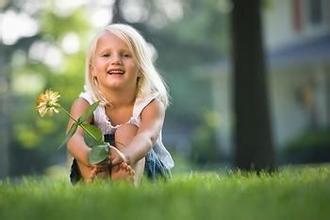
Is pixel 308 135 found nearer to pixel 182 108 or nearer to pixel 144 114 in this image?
pixel 144 114

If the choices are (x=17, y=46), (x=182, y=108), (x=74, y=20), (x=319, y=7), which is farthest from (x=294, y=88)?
(x=182, y=108)

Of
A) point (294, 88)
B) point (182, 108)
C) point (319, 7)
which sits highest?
point (319, 7)

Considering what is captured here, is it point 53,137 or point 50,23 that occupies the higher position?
point 50,23

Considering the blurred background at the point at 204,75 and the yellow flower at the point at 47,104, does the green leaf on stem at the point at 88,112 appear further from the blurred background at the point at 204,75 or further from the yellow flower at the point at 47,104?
the blurred background at the point at 204,75

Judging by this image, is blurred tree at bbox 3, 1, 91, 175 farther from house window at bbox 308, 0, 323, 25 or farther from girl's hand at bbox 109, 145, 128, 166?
girl's hand at bbox 109, 145, 128, 166

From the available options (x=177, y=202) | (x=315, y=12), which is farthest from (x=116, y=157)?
(x=315, y=12)

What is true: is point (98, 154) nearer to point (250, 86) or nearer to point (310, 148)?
point (250, 86)

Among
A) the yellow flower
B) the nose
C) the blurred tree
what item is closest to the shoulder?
the nose

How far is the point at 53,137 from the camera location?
1357 inches

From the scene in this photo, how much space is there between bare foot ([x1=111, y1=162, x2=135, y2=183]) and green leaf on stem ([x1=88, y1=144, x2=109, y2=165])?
0.09 m

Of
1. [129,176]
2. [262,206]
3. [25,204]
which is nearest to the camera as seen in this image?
[262,206]

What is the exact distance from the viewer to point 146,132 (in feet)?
13.0

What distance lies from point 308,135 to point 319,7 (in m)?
5.54

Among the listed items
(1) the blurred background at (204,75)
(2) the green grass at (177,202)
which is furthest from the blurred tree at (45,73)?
(2) the green grass at (177,202)
